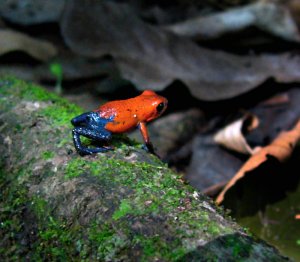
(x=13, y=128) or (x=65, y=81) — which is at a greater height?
(x=13, y=128)

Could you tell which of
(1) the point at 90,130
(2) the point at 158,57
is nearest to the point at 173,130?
(2) the point at 158,57

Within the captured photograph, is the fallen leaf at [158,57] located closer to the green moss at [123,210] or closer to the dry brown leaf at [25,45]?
the dry brown leaf at [25,45]

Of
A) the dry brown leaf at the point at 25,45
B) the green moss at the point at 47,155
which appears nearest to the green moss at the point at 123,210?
the green moss at the point at 47,155

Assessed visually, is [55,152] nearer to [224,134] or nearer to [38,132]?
[38,132]

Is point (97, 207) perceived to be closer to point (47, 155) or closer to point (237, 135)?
point (47, 155)

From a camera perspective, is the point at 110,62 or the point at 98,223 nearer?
the point at 98,223

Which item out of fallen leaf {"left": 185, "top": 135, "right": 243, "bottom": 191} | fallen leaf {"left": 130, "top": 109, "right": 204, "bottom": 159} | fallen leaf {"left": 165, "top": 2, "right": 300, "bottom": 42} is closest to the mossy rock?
fallen leaf {"left": 185, "top": 135, "right": 243, "bottom": 191}

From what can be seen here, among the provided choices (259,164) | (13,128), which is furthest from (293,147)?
(13,128)

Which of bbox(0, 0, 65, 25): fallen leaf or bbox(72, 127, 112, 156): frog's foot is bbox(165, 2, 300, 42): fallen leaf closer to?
bbox(0, 0, 65, 25): fallen leaf

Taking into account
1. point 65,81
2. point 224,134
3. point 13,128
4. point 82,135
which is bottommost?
point 65,81
